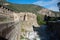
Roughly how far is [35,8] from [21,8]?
5557 millimetres

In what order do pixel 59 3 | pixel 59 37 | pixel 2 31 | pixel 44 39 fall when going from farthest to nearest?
pixel 59 3 → pixel 44 39 → pixel 59 37 → pixel 2 31

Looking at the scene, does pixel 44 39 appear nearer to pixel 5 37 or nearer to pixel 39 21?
pixel 5 37

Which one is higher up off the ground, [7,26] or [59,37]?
[7,26]

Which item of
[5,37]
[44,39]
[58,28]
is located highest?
[5,37]

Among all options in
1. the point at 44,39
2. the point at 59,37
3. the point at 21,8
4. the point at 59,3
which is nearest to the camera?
the point at 59,37

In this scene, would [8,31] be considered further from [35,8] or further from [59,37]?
[35,8]

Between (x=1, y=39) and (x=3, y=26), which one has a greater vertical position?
(x=3, y=26)

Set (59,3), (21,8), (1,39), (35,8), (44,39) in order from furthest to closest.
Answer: (35,8), (21,8), (59,3), (44,39), (1,39)

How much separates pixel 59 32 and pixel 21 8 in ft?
62.2

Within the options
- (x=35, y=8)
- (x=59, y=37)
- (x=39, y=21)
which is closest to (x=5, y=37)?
(x=59, y=37)

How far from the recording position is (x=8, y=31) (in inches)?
57.0

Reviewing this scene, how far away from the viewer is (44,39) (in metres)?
12.4

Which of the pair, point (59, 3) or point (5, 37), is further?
point (59, 3)

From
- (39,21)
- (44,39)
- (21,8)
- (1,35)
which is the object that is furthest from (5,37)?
(21,8)
